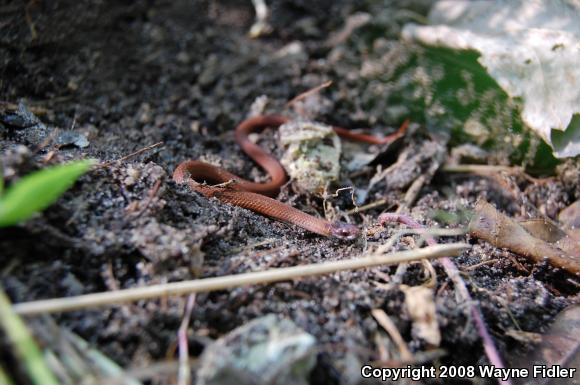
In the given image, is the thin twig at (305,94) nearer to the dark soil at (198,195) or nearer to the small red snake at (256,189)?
the dark soil at (198,195)

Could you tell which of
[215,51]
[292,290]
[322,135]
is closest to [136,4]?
[215,51]

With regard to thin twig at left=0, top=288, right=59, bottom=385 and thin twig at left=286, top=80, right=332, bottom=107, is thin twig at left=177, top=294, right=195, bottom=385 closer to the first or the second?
thin twig at left=0, top=288, right=59, bottom=385

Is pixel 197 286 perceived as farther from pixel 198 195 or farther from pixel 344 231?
pixel 344 231

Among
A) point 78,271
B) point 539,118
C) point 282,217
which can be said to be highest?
point 539,118

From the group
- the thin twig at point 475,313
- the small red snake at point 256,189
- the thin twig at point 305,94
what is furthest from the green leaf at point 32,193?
the thin twig at point 305,94

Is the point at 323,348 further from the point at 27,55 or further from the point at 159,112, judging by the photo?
the point at 27,55

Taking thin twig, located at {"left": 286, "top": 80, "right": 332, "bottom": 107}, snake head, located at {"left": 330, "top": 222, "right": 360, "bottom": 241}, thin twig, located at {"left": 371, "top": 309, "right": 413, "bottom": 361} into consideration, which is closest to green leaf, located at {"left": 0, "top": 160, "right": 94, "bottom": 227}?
thin twig, located at {"left": 371, "top": 309, "right": 413, "bottom": 361}
